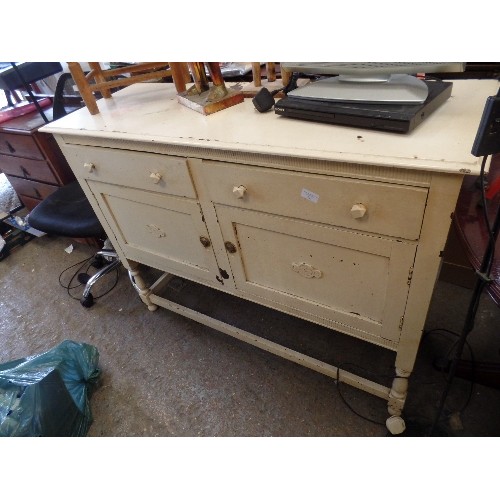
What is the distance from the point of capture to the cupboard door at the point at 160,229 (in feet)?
3.28

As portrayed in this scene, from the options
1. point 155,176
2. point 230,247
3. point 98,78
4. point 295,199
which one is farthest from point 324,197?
point 98,78

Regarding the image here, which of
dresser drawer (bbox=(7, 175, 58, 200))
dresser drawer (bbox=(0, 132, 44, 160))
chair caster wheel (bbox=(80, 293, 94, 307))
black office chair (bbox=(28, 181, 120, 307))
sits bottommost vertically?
chair caster wheel (bbox=(80, 293, 94, 307))

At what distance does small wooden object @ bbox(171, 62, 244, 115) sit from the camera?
0.93 metres

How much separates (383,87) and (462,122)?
17cm

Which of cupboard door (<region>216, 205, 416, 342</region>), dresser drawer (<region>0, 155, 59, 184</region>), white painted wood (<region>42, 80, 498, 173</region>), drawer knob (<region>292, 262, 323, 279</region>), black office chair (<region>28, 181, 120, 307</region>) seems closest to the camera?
white painted wood (<region>42, 80, 498, 173</region>)

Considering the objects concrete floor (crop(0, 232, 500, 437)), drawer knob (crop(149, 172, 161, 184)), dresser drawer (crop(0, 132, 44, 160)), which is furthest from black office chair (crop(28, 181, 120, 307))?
drawer knob (crop(149, 172, 161, 184))

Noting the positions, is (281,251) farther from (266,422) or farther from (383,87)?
(266,422)

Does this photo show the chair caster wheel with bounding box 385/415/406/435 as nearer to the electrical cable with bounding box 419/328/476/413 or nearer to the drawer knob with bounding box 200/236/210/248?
the electrical cable with bounding box 419/328/476/413

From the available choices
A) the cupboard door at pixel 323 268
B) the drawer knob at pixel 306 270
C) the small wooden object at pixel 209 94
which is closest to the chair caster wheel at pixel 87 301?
the cupboard door at pixel 323 268

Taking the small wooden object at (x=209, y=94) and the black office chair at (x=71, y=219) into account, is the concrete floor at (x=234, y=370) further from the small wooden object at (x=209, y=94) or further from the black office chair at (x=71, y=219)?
the small wooden object at (x=209, y=94)

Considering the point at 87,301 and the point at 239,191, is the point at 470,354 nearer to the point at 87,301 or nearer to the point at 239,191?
the point at 239,191

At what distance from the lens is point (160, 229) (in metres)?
1.12

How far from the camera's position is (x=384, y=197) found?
2.10ft

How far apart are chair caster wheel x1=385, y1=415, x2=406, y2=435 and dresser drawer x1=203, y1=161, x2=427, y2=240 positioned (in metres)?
0.67
